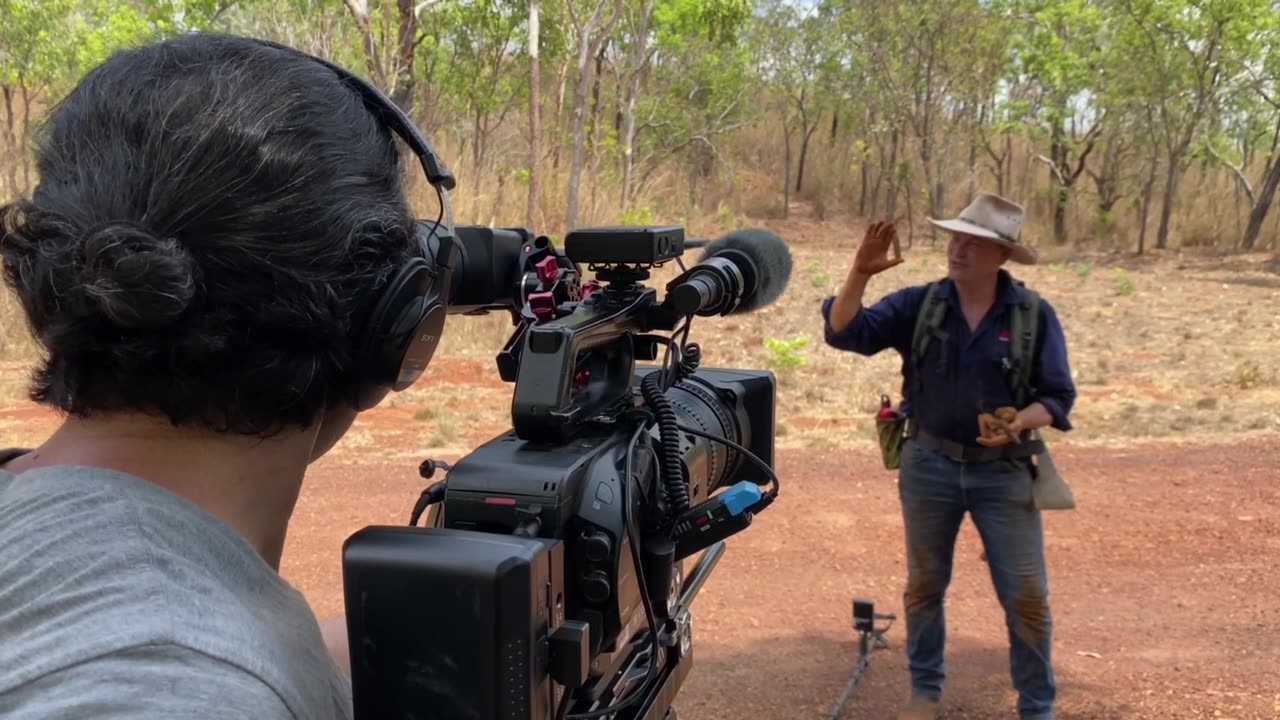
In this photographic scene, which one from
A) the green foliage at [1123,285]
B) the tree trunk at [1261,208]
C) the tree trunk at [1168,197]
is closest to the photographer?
the green foliage at [1123,285]

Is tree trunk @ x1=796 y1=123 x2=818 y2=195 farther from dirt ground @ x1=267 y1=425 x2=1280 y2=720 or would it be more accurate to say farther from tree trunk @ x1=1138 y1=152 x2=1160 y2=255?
dirt ground @ x1=267 y1=425 x2=1280 y2=720

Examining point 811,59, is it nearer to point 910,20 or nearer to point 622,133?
point 910,20

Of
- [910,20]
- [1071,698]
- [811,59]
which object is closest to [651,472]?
[1071,698]

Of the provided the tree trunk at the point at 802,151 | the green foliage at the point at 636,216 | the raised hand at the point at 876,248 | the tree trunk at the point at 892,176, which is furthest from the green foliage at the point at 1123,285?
the tree trunk at the point at 802,151

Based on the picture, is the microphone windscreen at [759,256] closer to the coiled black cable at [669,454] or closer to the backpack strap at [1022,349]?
the coiled black cable at [669,454]

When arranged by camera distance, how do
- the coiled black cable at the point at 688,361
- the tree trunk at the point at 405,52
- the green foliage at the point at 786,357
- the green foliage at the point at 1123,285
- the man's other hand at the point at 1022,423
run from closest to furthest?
1. the coiled black cable at the point at 688,361
2. the man's other hand at the point at 1022,423
3. the green foliage at the point at 786,357
4. the tree trunk at the point at 405,52
5. the green foliage at the point at 1123,285

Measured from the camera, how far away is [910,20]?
20609 mm

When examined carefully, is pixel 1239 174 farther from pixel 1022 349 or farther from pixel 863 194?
pixel 1022 349

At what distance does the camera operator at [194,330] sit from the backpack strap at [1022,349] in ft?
8.95

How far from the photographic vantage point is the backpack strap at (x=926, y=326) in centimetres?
342

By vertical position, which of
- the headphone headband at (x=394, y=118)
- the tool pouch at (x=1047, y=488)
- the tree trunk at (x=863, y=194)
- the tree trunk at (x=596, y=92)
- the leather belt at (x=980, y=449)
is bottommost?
the tool pouch at (x=1047, y=488)

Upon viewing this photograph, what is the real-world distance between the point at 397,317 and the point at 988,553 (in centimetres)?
285

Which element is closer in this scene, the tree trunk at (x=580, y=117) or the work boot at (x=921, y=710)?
the work boot at (x=921, y=710)

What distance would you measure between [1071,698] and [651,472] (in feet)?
10.1
